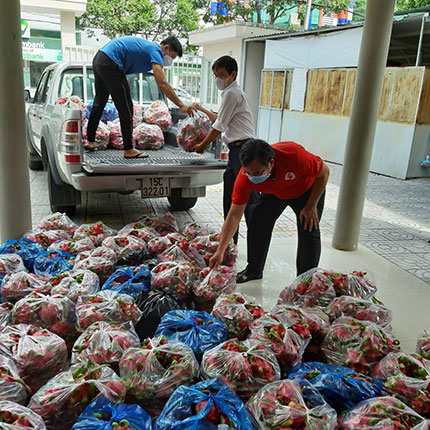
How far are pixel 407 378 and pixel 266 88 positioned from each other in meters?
13.5

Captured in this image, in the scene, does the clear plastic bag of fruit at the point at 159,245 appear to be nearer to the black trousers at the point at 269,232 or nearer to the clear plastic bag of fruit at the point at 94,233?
the clear plastic bag of fruit at the point at 94,233

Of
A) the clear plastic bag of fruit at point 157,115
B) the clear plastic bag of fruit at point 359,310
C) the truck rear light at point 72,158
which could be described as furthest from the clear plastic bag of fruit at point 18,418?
the clear plastic bag of fruit at point 157,115

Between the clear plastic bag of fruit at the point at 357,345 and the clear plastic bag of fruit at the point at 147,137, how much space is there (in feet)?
13.8

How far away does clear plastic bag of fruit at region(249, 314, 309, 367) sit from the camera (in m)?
2.51

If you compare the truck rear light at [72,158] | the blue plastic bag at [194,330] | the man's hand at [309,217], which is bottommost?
the blue plastic bag at [194,330]

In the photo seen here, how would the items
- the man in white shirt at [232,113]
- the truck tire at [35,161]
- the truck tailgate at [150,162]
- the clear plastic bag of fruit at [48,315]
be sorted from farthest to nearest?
the truck tire at [35,161]
the truck tailgate at [150,162]
the man in white shirt at [232,113]
the clear plastic bag of fruit at [48,315]

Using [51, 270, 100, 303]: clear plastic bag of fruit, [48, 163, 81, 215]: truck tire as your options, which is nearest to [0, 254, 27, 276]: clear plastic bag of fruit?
[51, 270, 100, 303]: clear plastic bag of fruit

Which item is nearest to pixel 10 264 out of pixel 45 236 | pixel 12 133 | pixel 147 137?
pixel 45 236

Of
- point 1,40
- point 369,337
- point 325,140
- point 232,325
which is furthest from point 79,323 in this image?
point 325,140

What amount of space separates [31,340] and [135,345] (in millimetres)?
569

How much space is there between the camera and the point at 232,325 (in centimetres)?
283

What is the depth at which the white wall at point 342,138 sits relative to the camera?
32.4 feet

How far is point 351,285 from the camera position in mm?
3338

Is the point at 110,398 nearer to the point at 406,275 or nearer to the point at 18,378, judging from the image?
the point at 18,378
